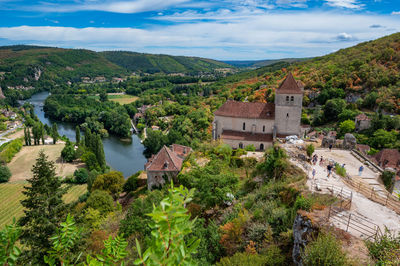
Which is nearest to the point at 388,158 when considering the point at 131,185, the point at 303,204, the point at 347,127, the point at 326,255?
the point at 347,127

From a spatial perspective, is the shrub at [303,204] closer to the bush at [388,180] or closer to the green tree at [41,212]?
the bush at [388,180]

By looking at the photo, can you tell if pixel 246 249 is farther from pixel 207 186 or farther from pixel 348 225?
pixel 207 186

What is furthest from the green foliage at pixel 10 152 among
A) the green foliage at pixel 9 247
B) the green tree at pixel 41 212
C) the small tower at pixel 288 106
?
the green foliage at pixel 9 247

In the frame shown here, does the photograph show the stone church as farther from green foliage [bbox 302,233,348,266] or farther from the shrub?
green foliage [bbox 302,233,348,266]

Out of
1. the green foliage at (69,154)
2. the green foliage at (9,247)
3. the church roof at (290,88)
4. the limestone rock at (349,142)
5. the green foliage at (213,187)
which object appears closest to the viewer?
the green foliage at (9,247)

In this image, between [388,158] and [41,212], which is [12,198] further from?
[388,158]

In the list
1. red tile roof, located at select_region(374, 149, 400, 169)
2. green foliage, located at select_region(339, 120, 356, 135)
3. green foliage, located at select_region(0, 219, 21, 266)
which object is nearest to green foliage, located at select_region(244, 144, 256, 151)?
red tile roof, located at select_region(374, 149, 400, 169)
